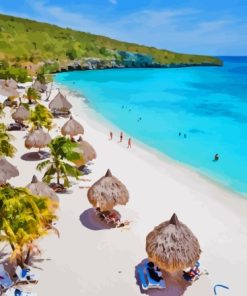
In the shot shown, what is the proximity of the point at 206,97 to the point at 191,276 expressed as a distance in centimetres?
6078

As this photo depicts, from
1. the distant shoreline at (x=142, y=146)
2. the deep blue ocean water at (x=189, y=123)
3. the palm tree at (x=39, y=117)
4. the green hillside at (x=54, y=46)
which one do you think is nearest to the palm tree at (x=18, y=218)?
the distant shoreline at (x=142, y=146)

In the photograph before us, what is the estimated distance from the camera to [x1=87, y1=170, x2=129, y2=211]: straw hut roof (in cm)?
1543

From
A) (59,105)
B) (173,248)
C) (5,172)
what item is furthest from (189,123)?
(173,248)

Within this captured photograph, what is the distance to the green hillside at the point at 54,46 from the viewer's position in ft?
332

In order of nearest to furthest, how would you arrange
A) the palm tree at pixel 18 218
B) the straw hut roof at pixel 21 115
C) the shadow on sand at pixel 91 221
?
the palm tree at pixel 18 218
the shadow on sand at pixel 91 221
the straw hut roof at pixel 21 115

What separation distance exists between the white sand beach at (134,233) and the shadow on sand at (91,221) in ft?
0.15

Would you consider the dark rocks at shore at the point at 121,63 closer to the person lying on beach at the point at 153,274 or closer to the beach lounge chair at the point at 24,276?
the beach lounge chair at the point at 24,276

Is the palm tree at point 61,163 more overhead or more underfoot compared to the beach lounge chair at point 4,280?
more overhead

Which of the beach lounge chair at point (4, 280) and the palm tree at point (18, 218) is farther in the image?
the beach lounge chair at point (4, 280)

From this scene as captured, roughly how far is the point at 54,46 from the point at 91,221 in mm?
111590

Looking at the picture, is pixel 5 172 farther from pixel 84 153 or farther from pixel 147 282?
pixel 147 282

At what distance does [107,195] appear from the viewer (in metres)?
15.5

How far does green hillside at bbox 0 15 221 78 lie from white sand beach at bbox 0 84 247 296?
73334 millimetres

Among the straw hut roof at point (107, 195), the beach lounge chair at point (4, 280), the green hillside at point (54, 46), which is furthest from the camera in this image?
the green hillside at point (54, 46)
